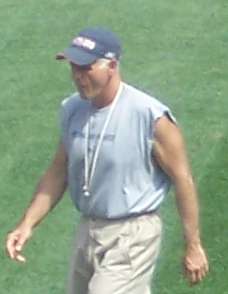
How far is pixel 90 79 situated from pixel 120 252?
81 centimetres

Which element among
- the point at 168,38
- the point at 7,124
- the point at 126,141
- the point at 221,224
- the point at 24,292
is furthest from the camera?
the point at 168,38

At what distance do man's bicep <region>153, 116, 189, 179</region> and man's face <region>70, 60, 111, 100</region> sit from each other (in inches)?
12.0

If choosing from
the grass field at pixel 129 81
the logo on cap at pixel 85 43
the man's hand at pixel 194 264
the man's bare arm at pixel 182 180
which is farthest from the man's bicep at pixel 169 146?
the grass field at pixel 129 81

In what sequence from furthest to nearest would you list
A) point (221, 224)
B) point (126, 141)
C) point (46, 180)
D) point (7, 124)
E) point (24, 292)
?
point (7, 124) < point (221, 224) < point (24, 292) < point (46, 180) < point (126, 141)

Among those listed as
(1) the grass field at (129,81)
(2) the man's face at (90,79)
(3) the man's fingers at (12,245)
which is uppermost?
(2) the man's face at (90,79)

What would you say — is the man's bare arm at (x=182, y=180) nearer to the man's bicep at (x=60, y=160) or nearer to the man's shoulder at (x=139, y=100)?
the man's shoulder at (x=139, y=100)

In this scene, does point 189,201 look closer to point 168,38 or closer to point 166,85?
point 166,85

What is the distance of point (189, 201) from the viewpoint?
5785 mm

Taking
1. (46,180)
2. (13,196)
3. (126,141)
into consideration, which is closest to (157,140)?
(126,141)

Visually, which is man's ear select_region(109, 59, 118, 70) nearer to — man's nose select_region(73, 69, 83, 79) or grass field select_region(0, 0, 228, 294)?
man's nose select_region(73, 69, 83, 79)

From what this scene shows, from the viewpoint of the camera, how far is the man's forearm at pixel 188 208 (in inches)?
227

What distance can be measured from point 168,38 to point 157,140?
519 centimetres

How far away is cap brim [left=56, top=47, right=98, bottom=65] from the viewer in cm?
567

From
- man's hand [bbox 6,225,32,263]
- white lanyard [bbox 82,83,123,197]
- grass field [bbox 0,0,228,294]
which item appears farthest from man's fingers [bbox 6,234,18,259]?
grass field [bbox 0,0,228,294]
